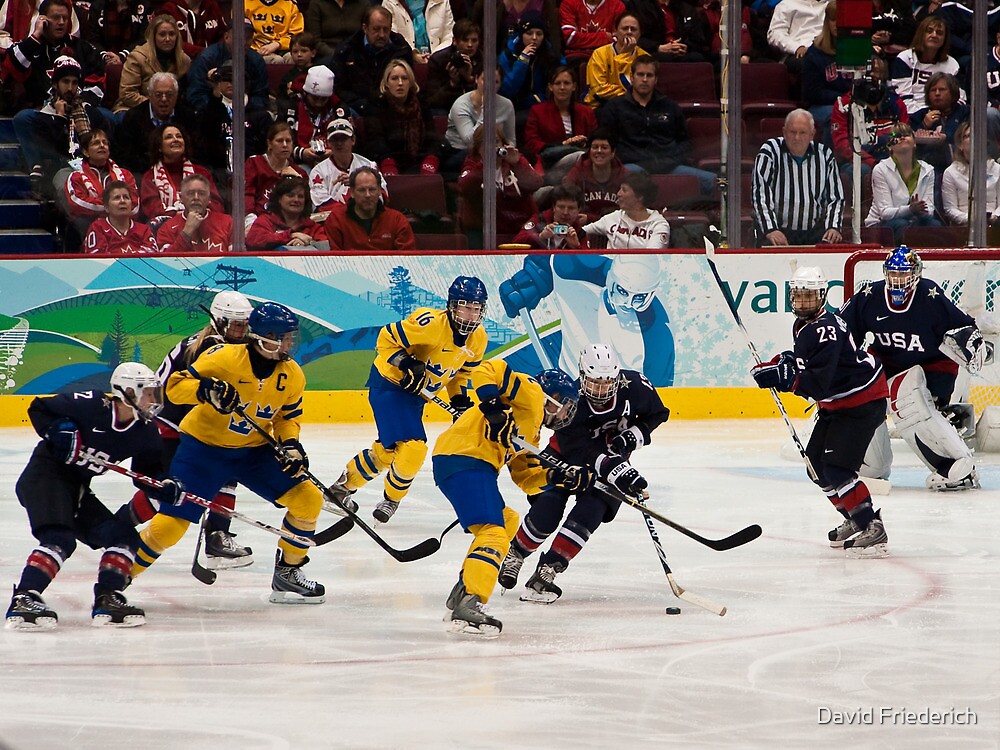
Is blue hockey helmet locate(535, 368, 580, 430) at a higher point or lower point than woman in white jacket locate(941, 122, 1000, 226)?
lower

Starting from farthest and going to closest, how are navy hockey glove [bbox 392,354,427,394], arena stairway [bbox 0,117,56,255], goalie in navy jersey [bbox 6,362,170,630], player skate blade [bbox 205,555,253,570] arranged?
arena stairway [bbox 0,117,56,255], navy hockey glove [bbox 392,354,427,394], player skate blade [bbox 205,555,253,570], goalie in navy jersey [bbox 6,362,170,630]

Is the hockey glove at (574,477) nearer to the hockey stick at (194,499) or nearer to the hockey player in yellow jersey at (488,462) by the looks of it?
the hockey player in yellow jersey at (488,462)

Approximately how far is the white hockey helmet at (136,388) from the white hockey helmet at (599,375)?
1.32m

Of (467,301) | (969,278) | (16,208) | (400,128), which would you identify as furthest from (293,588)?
(969,278)

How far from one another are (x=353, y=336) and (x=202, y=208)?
115cm

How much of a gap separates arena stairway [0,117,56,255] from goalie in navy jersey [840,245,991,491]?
4616 mm

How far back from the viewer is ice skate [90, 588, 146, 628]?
4.33 m

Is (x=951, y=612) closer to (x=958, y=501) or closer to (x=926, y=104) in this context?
(x=958, y=501)

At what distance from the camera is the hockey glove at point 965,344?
666cm

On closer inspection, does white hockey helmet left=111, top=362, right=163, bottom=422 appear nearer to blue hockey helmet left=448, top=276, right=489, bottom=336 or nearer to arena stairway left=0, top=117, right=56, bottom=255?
blue hockey helmet left=448, top=276, right=489, bottom=336

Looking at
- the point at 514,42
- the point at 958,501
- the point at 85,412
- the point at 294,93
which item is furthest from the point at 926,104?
the point at 85,412

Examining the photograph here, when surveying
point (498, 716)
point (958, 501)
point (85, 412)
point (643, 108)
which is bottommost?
point (958, 501)

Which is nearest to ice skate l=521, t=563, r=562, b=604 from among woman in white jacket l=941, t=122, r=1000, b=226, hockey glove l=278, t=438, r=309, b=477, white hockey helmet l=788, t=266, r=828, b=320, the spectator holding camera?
hockey glove l=278, t=438, r=309, b=477

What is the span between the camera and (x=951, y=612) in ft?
15.0
